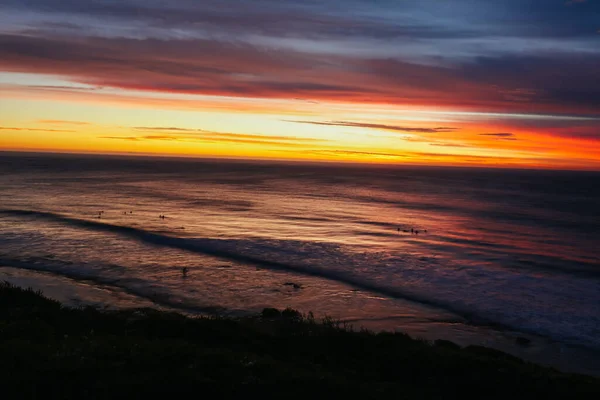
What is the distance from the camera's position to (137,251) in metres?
31.0

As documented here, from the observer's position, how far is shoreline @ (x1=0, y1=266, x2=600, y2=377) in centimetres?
1558

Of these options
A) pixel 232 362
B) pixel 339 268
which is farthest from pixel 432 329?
pixel 339 268

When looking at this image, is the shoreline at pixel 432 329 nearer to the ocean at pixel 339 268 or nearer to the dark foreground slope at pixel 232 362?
the ocean at pixel 339 268

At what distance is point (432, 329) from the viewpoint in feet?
58.9

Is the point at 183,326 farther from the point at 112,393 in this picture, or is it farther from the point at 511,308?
the point at 511,308

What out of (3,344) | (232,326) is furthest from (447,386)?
(3,344)

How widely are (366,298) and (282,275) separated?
5.52m

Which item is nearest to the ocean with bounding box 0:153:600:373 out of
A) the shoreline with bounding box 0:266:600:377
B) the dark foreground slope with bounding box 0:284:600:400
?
the shoreline with bounding box 0:266:600:377

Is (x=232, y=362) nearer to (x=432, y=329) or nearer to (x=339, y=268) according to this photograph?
(x=432, y=329)

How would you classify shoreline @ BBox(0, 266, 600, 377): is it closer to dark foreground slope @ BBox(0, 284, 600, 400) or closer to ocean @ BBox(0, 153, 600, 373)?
ocean @ BBox(0, 153, 600, 373)

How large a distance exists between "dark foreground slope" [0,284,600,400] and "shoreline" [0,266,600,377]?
2344 mm

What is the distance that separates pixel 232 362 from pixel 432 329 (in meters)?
9.23

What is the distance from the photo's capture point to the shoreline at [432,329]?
51.1ft

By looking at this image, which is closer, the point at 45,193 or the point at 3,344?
the point at 3,344
